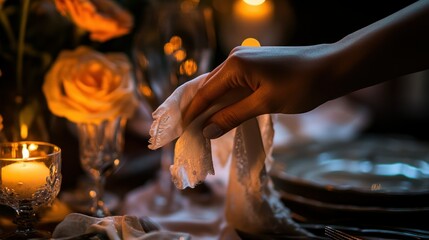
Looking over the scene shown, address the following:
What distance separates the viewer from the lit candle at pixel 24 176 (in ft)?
2.05

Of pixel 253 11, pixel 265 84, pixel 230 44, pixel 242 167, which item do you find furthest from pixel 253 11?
pixel 265 84

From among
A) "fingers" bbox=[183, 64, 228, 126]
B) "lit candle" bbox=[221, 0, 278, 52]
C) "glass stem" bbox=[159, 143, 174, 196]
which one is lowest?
"glass stem" bbox=[159, 143, 174, 196]

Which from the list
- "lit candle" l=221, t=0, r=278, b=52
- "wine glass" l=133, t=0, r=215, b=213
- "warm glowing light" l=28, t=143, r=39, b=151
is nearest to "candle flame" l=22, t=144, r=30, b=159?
"warm glowing light" l=28, t=143, r=39, b=151

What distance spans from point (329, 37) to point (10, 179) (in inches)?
83.4

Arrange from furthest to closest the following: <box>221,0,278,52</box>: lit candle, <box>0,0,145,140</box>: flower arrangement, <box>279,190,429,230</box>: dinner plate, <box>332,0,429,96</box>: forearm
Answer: <box>221,0,278,52</box>: lit candle
<box>0,0,145,140</box>: flower arrangement
<box>279,190,429,230</box>: dinner plate
<box>332,0,429,96</box>: forearm

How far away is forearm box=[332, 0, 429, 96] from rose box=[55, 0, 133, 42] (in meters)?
0.38

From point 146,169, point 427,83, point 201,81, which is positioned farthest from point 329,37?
point 201,81

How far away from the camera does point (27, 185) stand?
634mm

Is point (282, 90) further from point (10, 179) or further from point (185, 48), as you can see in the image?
point (185, 48)

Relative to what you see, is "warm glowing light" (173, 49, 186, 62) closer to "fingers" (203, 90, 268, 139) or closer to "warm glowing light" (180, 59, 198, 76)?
"warm glowing light" (180, 59, 198, 76)

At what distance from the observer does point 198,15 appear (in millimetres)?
1036

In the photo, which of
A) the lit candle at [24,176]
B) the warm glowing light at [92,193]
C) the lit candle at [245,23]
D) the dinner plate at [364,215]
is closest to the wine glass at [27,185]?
the lit candle at [24,176]

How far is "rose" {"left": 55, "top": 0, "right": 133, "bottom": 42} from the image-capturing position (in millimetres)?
837

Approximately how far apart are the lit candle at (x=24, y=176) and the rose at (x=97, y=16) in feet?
0.94
